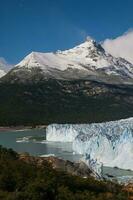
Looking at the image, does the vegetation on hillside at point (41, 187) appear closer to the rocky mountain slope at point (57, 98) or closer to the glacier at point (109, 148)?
the glacier at point (109, 148)

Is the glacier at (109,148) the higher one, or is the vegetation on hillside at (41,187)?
the glacier at (109,148)

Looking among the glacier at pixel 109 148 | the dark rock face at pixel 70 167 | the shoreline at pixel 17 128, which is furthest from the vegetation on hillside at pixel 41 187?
the shoreline at pixel 17 128

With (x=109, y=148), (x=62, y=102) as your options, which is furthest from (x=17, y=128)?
(x=109, y=148)

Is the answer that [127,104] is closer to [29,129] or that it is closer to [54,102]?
[54,102]

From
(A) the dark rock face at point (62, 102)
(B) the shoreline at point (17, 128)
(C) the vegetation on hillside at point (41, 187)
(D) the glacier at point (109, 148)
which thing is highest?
(A) the dark rock face at point (62, 102)

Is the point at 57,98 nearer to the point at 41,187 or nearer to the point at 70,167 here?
the point at 70,167

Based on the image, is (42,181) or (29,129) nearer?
(42,181)

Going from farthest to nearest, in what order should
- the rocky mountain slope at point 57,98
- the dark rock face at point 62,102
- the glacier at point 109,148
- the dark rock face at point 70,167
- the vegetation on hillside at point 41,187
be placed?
1. the rocky mountain slope at point 57,98
2. the dark rock face at point 62,102
3. the glacier at point 109,148
4. the dark rock face at point 70,167
5. the vegetation on hillside at point 41,187

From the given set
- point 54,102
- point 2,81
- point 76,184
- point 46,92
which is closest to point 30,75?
point 2,81

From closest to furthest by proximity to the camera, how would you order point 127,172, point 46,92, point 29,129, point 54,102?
point 127,172 < point 29,129 < point 54,102 < point 46,92
